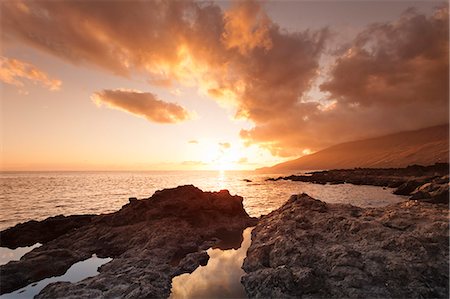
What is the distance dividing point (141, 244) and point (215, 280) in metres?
7.74

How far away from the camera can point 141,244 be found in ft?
63.7

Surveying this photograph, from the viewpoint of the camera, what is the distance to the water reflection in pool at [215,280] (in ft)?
42.3

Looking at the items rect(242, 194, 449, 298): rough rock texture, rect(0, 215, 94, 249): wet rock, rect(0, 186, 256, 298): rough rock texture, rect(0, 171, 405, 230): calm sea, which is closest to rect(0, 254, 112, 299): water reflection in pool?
rect(0, 186, 256, 298): rough rock texture

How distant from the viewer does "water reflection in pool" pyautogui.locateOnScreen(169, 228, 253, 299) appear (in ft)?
42.3

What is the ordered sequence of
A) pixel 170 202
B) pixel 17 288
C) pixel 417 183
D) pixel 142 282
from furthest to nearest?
pixel 417 183 < pixel 170 202 < pixel 17 288 < pixel 142 282

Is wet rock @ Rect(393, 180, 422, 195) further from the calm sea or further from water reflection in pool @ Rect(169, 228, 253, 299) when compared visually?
water reflection in pool @ Rect(169, 228, 253, 299)

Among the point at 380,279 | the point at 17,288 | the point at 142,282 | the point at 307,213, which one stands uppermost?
the point at 307,213

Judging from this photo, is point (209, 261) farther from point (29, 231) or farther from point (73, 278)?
point (29, 231)

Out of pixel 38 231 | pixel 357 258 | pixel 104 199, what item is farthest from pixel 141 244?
pixel 104 199

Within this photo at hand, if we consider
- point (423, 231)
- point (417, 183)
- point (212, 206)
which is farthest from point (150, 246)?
point (417, 183)

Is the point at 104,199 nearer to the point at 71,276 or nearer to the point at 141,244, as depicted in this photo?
the point at 141,244

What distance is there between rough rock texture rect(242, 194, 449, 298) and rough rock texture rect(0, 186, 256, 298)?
5.35 metres

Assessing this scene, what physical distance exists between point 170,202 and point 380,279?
1985cm

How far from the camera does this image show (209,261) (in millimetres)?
17266
